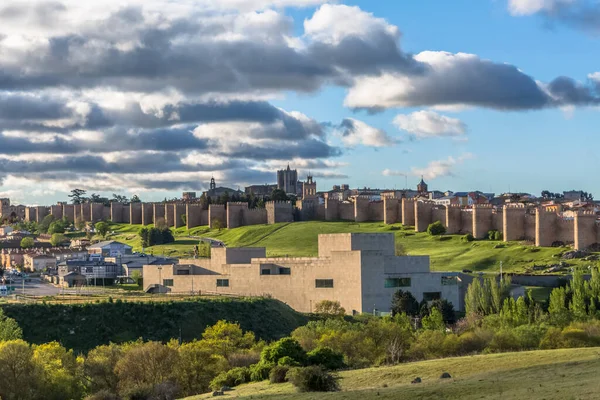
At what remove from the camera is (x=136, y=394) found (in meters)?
37.8

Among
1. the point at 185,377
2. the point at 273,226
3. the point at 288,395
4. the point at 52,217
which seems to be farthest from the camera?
the point at 52,217

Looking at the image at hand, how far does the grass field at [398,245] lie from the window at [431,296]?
19922mm

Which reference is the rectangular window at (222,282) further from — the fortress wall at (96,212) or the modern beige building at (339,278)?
the fortress wall at (96,212)

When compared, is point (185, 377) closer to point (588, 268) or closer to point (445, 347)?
point (445, 347)

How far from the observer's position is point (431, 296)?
71812mm

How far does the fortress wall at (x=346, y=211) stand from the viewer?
5421 inches

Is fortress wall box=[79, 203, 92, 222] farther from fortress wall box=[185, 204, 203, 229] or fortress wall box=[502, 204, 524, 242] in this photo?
fortress wall box=[502, 204, 524, 242]

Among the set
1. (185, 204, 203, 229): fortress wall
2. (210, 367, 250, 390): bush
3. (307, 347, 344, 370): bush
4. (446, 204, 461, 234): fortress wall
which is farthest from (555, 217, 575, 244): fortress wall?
(210, 367, 250, 390): bush

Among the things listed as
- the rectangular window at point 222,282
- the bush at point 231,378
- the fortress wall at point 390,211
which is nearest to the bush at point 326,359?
the bush at point 231,378

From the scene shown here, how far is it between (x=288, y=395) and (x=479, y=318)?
31356 mm

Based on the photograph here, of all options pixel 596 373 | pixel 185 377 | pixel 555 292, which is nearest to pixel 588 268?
pixel 555 292

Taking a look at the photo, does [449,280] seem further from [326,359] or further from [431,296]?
[326,359]

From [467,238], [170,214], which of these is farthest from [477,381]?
[170,214]

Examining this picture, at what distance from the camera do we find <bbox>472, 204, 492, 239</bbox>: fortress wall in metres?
112
